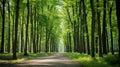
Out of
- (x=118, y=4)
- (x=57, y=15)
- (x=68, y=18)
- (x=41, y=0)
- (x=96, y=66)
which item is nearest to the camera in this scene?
(x=96, y=66)

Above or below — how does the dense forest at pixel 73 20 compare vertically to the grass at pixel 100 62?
above

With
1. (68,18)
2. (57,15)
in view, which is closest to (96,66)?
(68,18)

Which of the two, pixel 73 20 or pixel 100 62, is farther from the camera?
pixel 73 20

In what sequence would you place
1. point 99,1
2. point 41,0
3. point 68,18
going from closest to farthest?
point 99,1 < point 41,0 < point 68,18

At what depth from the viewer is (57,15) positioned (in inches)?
2736

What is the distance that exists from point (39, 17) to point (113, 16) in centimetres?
1738

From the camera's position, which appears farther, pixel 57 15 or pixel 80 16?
pixel 57 15

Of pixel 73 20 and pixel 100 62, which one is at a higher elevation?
pixel 73 20

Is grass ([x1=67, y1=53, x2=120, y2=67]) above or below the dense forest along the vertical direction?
below

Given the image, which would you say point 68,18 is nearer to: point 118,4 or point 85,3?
point 85,3

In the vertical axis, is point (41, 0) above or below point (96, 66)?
above

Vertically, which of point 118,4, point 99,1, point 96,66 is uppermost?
point 99,1

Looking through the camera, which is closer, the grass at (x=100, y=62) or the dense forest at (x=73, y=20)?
the grass at (x=100, y=62)

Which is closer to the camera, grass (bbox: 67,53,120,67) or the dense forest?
grass (bbox: 67,53,120,67)
